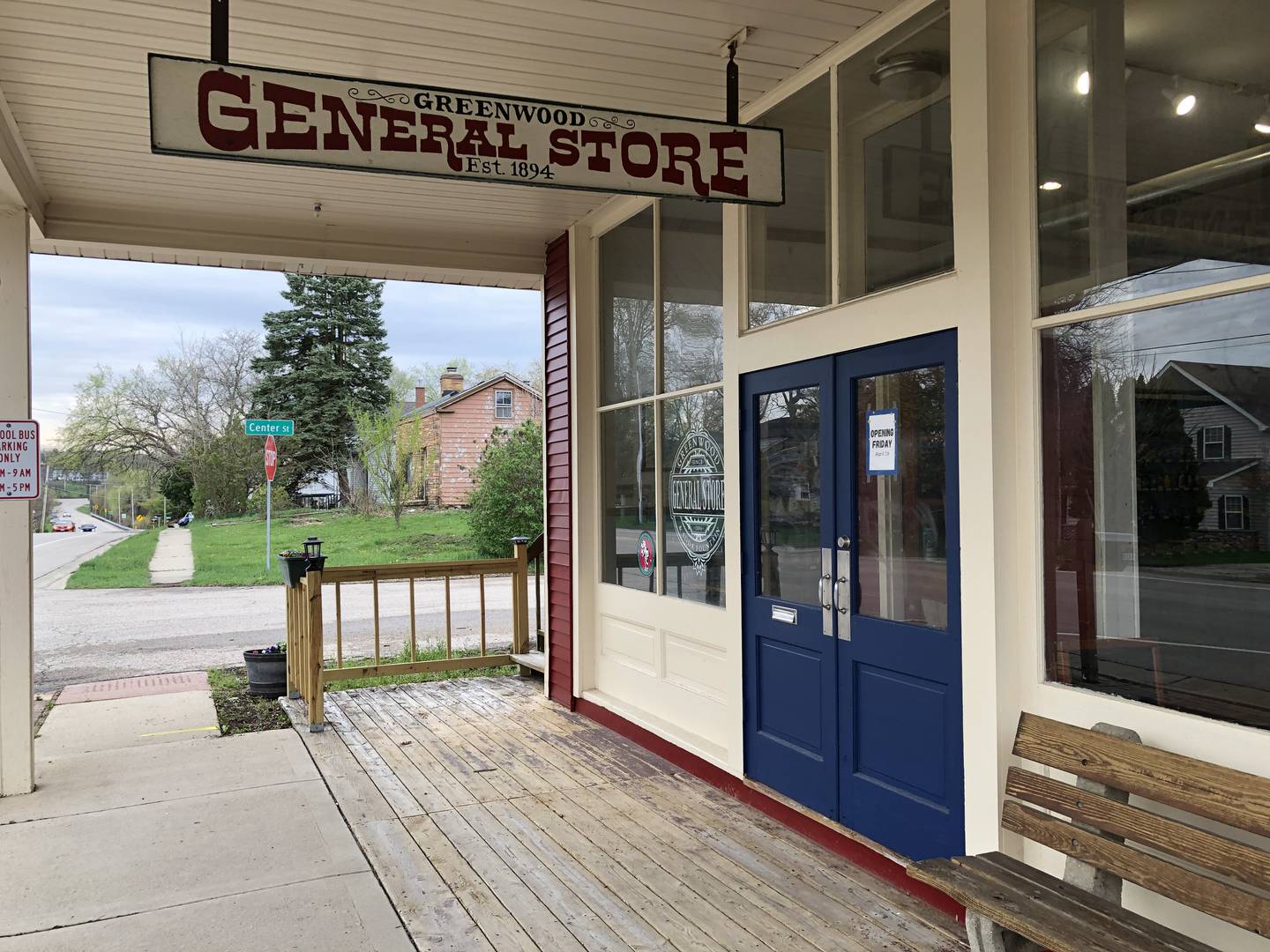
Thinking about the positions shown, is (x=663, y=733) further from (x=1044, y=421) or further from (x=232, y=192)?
(x=232, y=192)

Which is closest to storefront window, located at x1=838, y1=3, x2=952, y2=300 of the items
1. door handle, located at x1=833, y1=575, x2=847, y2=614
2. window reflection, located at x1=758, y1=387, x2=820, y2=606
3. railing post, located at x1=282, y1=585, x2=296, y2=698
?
window reflection, located at x1=758, y1=387, x2=820, y2=606

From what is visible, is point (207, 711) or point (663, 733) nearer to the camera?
point (663, 733)

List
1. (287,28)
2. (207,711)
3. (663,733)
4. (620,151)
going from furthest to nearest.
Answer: (207,711) < (663,733) < (287,28) < (620,151)

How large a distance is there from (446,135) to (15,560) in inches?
135

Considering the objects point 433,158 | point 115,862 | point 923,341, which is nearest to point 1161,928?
point 923,341

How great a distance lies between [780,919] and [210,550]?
1854 cm

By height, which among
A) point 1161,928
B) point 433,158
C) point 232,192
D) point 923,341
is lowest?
point 1161,928

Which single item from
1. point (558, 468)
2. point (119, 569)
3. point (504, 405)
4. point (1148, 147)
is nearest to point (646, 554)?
point (558, 468)

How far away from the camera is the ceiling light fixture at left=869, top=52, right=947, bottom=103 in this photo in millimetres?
3205

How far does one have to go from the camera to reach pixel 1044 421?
2.83 metres

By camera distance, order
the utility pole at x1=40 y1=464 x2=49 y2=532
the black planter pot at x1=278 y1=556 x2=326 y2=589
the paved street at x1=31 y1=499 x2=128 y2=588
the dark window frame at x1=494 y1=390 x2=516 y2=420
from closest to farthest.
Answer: the black planter pot at x1=278 y1=556 x2=326 y2=589 → the paved street at x1=31 y1=499 x2=128 y2=588 → the utility pole at x1=40 y1=464 x2=49 y2=532 → the dark window frame at x1=494 y1=390 x2=516 y2=420

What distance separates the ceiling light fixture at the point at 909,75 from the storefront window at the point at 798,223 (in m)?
0.35

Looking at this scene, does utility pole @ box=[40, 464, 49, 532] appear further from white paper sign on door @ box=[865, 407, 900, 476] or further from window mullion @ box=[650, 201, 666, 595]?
white paper sign on door @ box=[865, 407, 900, 476]

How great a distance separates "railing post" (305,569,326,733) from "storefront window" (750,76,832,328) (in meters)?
3.20
